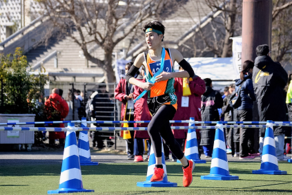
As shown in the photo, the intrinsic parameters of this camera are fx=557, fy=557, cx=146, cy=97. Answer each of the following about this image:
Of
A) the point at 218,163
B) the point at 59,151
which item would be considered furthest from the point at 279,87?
the point at 59,151

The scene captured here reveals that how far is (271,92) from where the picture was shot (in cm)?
1119

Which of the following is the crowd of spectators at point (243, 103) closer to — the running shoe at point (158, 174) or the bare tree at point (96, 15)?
the running shoe at point (158, 174)

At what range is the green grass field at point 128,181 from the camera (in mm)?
6691

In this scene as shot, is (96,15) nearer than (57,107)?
No

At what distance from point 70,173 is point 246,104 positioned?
21.4 feet

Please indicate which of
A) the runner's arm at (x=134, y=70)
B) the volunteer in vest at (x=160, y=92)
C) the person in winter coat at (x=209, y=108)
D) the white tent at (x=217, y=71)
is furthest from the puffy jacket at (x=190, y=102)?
the white tent at (x=217, y=71)

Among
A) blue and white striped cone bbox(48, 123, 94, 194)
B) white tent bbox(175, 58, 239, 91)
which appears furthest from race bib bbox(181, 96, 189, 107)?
white tent bbox(175, 58, 239, 91)

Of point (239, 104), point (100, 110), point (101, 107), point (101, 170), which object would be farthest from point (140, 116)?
point (100, 110)

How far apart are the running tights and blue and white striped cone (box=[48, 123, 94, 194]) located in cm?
97

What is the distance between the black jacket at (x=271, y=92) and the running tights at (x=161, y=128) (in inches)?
181

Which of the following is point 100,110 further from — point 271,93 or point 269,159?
point 269,159

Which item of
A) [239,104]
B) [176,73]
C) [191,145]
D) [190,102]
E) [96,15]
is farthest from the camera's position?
[96,15]

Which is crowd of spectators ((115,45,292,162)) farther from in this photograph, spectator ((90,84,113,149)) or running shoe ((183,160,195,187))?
running shoe ((183,160,195,187))

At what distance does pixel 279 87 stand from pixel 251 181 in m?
3.85
